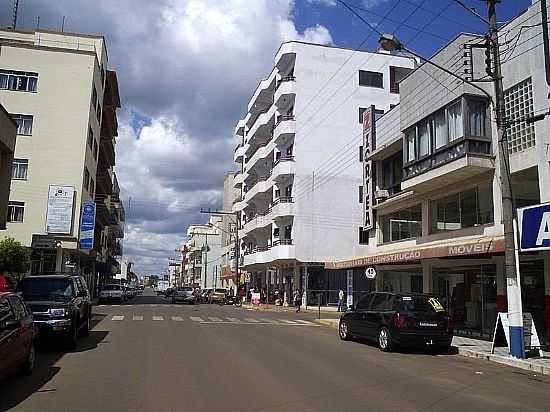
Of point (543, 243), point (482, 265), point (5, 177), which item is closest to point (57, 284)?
point (5, 177)

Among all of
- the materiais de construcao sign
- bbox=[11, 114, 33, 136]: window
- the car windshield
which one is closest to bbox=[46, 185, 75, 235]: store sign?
the materiais de construcao sign

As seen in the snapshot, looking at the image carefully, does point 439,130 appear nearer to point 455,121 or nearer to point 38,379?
point 455,121

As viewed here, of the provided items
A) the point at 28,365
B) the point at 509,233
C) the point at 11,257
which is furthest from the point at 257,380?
the point at 11,257

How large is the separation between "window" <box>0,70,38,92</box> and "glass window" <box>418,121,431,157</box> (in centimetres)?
2932

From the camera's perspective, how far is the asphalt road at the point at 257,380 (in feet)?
28.2

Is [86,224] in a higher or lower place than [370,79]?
lower

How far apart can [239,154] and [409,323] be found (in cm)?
6289

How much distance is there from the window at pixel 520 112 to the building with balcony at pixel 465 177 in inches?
1.3

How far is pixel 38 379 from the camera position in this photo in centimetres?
1027

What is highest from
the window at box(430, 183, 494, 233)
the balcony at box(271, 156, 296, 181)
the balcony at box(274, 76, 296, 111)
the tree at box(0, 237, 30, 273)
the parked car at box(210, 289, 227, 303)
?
the balcony at box(274, 76, 296, 111)

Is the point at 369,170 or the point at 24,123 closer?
the point at 369,170

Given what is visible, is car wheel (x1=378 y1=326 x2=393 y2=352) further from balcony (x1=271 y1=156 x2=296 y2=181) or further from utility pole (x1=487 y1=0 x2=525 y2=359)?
balcony (x1=271 y1=156 x2=296 y2=181)

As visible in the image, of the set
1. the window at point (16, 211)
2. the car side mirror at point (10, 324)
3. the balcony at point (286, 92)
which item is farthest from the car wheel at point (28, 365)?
the balcony at point (286, 92)

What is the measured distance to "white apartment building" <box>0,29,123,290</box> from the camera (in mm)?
39312
